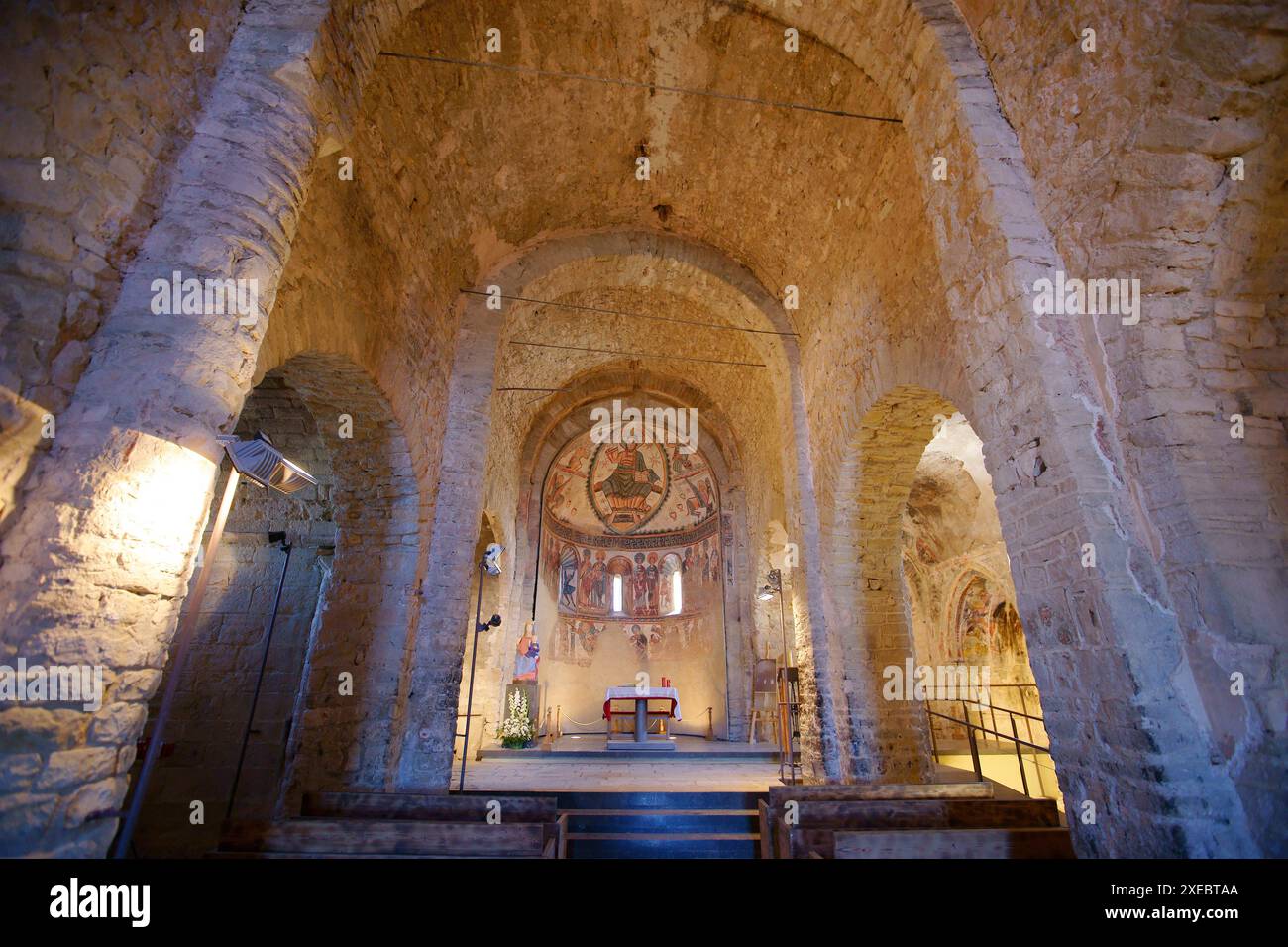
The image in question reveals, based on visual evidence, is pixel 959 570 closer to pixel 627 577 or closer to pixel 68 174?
pixel 627 577

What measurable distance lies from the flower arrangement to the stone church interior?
19.4 inches

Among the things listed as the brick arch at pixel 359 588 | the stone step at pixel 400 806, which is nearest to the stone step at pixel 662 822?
the stone step at pixel 400 806

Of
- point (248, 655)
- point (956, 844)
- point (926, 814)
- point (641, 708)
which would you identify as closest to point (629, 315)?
point (641, 708)

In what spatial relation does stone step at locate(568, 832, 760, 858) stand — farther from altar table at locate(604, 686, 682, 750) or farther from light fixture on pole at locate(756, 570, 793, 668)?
altar table at locate(604, 686, 682, 750)

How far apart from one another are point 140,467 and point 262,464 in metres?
0.62

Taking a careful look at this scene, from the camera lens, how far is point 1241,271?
9.93 feet

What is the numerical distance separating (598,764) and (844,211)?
8.45m

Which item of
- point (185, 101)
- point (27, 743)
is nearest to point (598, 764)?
point (27, 743)

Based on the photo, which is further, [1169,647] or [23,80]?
[1169,647]

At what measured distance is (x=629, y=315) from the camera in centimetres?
1013

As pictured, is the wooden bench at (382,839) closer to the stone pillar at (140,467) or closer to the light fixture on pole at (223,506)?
the light fixture on pole at (223,506)

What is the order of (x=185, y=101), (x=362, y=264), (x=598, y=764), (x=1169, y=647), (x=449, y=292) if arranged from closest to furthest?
(x=1169, y=647) < (x=185, y=101) < (x=362, y=264) < (x=449, y=292) < (x=598, y=764)
